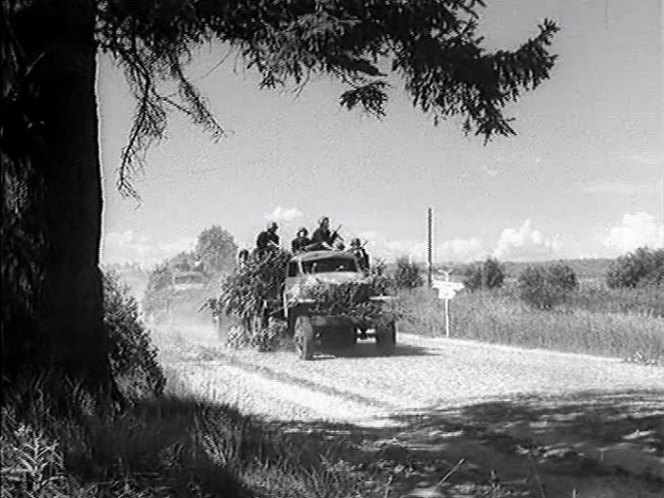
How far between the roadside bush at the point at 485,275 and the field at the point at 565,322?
4cm

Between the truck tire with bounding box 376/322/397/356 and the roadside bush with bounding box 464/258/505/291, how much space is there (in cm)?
27

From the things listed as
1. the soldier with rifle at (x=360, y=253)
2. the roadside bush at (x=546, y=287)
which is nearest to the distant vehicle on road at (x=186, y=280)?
the soldier with rifle at (x=360, y=253)

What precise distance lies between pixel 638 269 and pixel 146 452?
1.41 m

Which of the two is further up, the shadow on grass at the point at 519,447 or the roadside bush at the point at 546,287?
the roadside bush at the point at 546,287

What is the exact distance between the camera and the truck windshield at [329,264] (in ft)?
6.58

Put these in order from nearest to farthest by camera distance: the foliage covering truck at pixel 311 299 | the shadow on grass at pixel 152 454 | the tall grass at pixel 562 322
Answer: the shadow on grass at pixel 152 454 < the foliage covering truck at pixel 311 299 < the tall grass at pixel 562 322

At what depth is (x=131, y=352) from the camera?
205cm

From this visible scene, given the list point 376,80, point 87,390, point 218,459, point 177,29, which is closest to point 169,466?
point 218,459

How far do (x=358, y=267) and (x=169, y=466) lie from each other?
692 mm

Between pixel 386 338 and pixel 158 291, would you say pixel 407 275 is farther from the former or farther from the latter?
pixel 158 291

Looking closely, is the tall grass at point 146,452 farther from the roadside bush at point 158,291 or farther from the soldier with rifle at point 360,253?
the soldier with rifle at point 360,253

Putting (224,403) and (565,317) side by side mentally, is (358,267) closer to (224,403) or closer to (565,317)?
(224,403)

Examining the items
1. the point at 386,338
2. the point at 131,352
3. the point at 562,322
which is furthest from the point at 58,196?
the point at 562,322

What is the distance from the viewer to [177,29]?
1.66 meters
